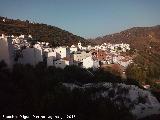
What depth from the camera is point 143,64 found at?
64188mm

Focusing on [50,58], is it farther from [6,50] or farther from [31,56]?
[6,50]

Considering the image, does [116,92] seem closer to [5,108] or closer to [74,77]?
[74,77]

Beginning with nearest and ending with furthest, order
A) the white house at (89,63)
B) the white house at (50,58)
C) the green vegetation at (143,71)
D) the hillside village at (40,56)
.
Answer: the hillside village at (40,56), the white house at (50,58), the white house at (89,63), the green vegetation at (143,71)

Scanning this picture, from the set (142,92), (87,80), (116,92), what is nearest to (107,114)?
(116,92)

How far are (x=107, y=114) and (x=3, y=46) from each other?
13.2m

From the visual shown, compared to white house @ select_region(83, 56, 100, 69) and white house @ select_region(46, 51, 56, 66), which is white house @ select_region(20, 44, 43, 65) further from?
white house @ select_region(83, 56, 100, 69)

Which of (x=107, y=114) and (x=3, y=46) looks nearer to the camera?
(x=107, y=114)

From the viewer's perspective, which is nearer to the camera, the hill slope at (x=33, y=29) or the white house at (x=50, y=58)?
the white house at (x=50, y=58)

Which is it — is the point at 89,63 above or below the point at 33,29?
below

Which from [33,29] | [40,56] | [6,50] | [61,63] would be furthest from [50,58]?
[33,29]

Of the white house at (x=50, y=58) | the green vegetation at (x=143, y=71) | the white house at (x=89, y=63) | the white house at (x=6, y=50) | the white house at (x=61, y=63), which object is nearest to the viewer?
the white house at (x=6, y=50)

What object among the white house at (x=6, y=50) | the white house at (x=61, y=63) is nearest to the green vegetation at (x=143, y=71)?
the white house at (x=61, y=63)

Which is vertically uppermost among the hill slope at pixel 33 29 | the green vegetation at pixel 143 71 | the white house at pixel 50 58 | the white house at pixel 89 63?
the hill slope at pixel 33 29

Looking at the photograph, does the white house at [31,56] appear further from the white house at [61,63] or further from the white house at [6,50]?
the white house at [6,50]
